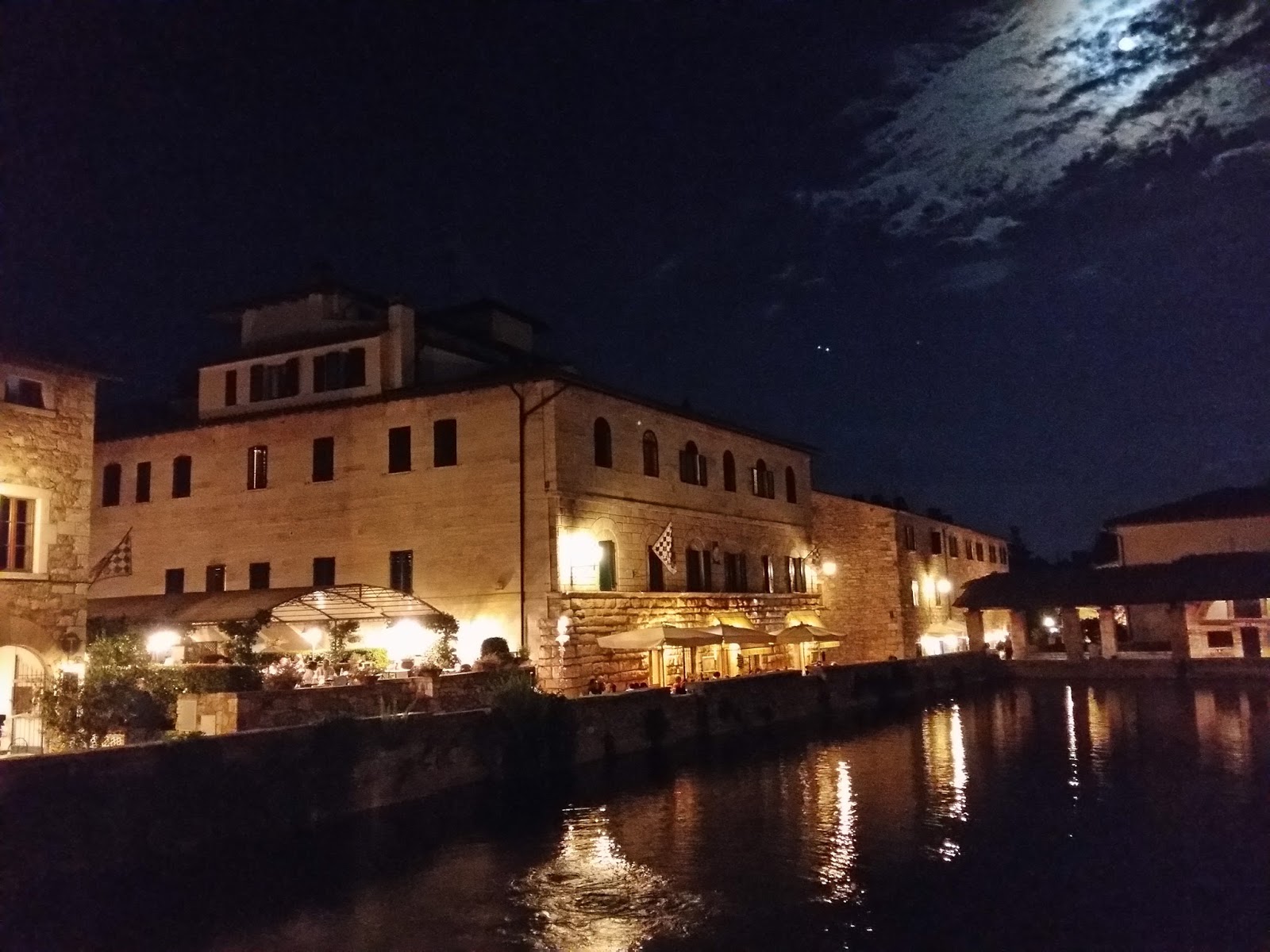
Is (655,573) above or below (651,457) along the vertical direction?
below

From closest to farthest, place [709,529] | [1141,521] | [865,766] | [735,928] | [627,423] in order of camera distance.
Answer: [735,928] → [865,766] → [627,423] → [709,529] → [1141,521]

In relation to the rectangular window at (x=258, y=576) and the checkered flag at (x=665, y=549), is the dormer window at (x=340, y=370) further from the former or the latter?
the checkered flag at (x=665, y=549)

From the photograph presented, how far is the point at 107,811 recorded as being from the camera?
48.5 ft

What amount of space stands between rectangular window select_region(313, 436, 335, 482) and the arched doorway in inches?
492

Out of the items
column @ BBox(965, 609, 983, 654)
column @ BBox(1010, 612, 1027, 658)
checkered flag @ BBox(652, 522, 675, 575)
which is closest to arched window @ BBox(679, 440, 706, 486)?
checkered flag @ BBox(652, 522, 675, 575)

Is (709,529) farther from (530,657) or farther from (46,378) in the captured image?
(46,378)

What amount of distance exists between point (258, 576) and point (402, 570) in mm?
5182

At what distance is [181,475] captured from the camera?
34281 mm

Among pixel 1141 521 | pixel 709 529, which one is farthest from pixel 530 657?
pixel 1141 521

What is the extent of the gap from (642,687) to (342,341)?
46.6ft

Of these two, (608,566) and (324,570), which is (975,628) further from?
(324,570)

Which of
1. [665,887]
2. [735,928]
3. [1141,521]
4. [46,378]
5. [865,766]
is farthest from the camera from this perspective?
[1141,521]

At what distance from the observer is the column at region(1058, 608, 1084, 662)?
45.5m

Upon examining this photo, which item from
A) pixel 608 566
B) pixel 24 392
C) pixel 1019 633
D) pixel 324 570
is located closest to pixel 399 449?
pixel 324 570
